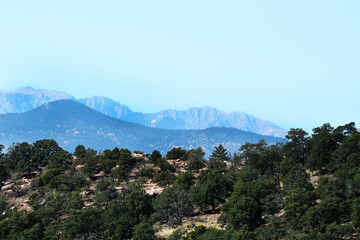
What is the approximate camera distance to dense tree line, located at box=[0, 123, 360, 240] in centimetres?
5300

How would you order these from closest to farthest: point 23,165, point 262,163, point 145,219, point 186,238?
1. point 186,238
2. point 145,219
3. point 262,163
4. point 23,165

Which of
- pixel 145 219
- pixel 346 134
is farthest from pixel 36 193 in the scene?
pixel 346 134

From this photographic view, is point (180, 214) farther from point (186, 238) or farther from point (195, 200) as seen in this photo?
point (186, 238)

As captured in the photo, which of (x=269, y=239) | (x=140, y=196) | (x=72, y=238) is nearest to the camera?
(x=269, y=239)

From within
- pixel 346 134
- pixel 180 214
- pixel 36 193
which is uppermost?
pixel 346 134

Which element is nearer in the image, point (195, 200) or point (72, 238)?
point (72, 238)

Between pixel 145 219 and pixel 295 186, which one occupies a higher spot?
pixel 295 186

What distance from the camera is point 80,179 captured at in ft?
334

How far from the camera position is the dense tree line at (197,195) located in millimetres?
53000

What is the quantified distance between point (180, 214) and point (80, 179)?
46.8 m

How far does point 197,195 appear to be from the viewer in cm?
7694

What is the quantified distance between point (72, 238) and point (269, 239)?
46192mm

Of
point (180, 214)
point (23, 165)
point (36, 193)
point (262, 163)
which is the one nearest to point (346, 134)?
point (262, 163)

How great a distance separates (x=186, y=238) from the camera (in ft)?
185
